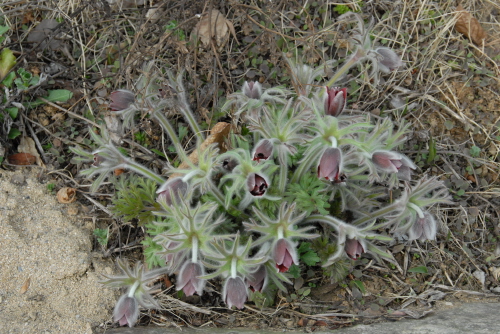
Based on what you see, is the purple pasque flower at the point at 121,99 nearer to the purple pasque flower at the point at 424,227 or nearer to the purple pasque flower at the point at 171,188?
the purple pasque flower at the point at 171,188

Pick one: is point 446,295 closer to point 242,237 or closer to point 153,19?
point 242,237

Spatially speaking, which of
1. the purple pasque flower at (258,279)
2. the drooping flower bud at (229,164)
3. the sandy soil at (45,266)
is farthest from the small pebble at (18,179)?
→ the purple pasque flower at (258,279)

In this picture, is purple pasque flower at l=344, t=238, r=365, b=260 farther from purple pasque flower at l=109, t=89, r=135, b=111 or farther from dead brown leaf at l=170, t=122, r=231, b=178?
purple pasque flower at l=109, t=89, r=135, b=111

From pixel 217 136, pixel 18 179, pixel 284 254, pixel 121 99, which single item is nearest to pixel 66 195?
pixel 18 179

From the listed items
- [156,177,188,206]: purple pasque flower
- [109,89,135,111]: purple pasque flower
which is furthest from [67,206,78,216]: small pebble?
[156,177,188,206]: purple pasque flower

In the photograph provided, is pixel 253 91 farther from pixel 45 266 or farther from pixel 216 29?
pixel 45 266

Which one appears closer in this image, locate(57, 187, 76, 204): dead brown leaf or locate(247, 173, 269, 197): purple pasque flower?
locate(247, 173, 269, 197): purple pasque flower

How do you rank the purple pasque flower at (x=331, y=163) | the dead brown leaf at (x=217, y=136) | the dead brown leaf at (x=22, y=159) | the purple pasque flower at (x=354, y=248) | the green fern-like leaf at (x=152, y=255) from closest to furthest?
the purple pasque flower at (x=331, y=163)
the purple pasque flower at (x=354, y=248)
the green fern-like leaf at (x=152, y=255)
the dead brown leaf at (x=217, y=136)
the dead brown leaf at (x=22, y=159)
